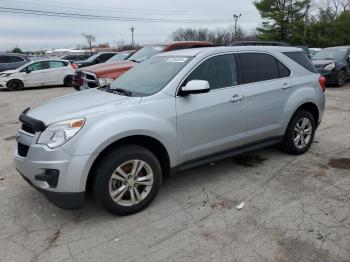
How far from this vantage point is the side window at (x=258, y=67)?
198 inches

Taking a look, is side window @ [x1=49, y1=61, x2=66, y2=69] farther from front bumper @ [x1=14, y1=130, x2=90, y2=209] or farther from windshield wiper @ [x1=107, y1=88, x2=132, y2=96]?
front bumper @ [x1=14, y1=130, x2=90, y2=209]

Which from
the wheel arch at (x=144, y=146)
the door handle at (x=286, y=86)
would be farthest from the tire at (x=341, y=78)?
the wheel arch at (x=144, y=146)

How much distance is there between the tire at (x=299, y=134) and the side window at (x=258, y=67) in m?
0.78

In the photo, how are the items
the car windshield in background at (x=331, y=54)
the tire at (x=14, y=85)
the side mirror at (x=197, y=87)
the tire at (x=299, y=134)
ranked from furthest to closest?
the tire at (x=14, y=85)
the car windshield in background at (x=331, y=54)
the tire at (x=299, y=134)
the side mirror at (x=197, y=87)

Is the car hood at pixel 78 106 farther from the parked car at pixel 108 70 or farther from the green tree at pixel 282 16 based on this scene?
the green tree at pixel 282 16

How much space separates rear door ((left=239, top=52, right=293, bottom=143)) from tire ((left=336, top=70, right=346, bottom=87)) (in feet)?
32.1

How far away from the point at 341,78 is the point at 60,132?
13.1 metres

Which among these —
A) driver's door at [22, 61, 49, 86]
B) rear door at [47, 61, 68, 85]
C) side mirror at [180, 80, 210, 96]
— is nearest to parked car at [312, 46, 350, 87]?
side mirror at [180, 80, 210, 96]

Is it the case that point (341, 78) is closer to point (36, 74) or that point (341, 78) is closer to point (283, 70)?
point (283, 70)

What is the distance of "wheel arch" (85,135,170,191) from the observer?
3828 millimetres

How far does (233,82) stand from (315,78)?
5.77 feet

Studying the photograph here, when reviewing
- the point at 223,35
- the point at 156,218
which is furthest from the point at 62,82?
the point at 223,35

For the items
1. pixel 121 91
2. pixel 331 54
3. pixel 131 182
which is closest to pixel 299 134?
pixel 121 91

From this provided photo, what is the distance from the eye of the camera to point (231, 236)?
3578 mm
